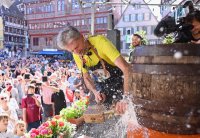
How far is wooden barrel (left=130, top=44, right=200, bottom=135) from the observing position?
1.63 meters

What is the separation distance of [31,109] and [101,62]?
14.7 ft

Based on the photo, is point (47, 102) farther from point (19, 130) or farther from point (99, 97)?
A: point (99, 97)

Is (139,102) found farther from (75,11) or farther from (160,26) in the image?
(75,11)

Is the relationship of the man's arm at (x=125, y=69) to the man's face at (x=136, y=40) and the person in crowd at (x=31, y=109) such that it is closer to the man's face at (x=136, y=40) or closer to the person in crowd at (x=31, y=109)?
the man's face at (x=136, y=40)

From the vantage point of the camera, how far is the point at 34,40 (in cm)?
5778

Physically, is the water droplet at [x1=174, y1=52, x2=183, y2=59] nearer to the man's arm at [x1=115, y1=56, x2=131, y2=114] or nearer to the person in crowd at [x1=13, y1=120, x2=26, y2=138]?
the man's arm at [x1=115, y1=56, x2=131, y2=114]

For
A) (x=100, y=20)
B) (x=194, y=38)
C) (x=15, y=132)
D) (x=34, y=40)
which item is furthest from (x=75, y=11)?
(x=194, y=38)

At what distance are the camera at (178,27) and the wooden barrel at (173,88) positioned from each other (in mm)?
207

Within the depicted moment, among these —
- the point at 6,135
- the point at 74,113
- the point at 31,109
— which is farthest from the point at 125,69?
the point at 31,109

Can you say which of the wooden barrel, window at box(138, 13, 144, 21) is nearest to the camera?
the wooden barrel

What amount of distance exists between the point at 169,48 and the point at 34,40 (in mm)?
57456

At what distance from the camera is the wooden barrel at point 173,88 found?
1631 mm

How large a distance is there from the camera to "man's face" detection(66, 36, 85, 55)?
0.80 m

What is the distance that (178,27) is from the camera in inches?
73.0
